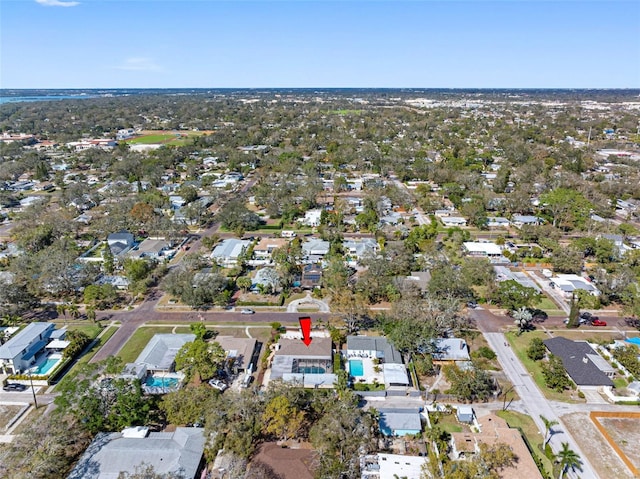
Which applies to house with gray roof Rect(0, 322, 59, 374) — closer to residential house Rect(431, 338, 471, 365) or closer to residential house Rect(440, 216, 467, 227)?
residential house Rect(431, 338, 471, 365)

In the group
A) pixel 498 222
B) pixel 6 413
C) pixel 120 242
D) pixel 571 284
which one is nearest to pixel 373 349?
pixel 571 284

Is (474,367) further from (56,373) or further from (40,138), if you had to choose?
(40,138)

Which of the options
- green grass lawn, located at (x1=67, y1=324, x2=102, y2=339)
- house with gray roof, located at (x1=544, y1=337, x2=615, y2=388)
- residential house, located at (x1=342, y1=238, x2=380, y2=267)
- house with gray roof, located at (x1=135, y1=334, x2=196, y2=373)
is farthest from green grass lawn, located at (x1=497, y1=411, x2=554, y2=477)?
green grass lawn, located at (x1=67, y1=324, x2=102, y2=339)

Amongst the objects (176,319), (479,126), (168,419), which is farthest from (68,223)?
(479,126)

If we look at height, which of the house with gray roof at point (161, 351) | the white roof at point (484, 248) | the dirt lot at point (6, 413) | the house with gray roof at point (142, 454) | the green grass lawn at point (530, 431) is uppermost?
the white roof at point (484, 248)

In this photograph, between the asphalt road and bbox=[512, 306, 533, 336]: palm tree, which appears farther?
bbox=[512, 306, 533, 336]: palm tree

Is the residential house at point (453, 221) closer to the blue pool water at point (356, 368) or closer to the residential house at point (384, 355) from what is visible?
the residential house at point (384, 355)

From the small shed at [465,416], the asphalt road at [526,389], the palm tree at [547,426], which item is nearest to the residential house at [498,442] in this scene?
the small shed at [465,416]
